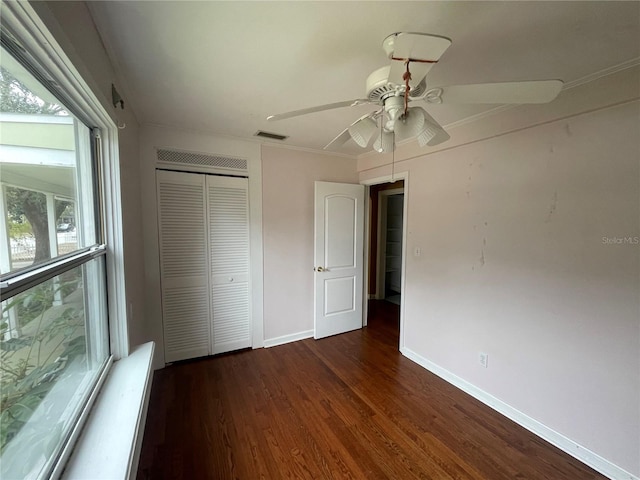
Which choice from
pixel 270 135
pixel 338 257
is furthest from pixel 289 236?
pixel 270 135

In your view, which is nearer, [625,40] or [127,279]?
[625,40]

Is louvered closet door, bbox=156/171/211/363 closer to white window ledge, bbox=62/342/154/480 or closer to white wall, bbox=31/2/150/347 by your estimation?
white wall, bbox=31/2/150/347

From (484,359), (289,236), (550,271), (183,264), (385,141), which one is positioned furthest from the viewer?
(289,236)

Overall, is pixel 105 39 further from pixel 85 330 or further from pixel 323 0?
pixel 85 330

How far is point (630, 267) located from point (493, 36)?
1.46 meters

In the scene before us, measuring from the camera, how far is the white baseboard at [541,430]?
1539mm

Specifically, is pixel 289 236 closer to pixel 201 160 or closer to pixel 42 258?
pixel 201 160

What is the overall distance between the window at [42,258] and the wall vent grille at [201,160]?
1.13 metres

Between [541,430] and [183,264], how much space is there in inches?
127

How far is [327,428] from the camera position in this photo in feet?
6.13

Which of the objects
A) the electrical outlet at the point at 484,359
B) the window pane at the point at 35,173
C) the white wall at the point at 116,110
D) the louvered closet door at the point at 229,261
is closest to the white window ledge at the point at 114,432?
the white wall at the point at 116,110

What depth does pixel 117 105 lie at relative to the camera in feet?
5.20

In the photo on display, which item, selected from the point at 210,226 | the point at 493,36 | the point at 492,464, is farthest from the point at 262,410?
the point at 493,36

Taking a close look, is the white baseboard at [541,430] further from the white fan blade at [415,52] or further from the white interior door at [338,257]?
the white fan blade at [415,52]
